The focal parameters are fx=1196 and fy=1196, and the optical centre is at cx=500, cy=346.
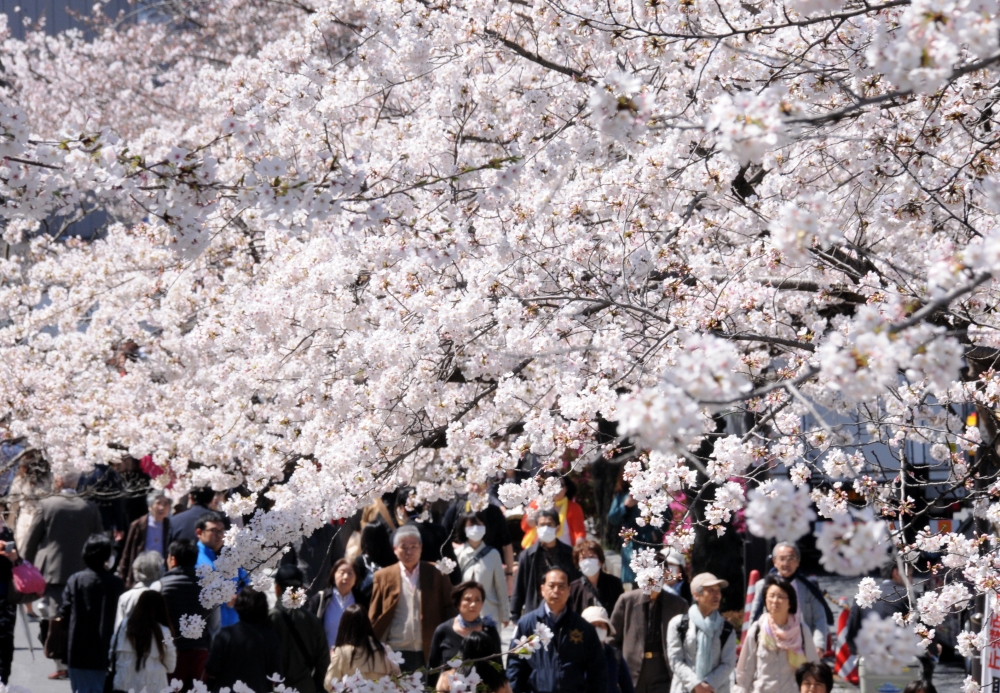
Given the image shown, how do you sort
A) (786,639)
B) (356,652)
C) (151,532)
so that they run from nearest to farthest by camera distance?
(356,652), (786,639), (151,532)

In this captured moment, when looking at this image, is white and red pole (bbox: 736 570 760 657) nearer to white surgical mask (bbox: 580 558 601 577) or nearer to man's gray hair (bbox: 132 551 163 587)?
A: white surgical mask (bbox: 580 558 601 577)

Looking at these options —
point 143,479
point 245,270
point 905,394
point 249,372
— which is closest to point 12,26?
point 143,479

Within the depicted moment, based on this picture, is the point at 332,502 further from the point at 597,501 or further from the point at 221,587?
the point at 597,501

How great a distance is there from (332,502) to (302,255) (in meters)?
2.38

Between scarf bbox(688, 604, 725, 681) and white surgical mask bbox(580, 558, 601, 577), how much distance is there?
109cm

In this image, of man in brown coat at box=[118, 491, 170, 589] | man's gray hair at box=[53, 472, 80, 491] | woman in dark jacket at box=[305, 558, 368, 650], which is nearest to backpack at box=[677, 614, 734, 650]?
woman in dark jacket at box=[305, 558, 368, 650]

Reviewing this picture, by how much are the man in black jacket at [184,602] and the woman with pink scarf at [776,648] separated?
3692 millimetres

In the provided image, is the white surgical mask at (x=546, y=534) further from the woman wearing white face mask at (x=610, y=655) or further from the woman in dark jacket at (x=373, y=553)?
the woman wearing white face mask at (x=610, y=655)

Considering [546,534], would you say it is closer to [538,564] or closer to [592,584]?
[538,564]

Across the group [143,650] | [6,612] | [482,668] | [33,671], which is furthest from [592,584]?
[33,671]

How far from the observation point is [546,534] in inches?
377

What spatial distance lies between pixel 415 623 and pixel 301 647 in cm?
107

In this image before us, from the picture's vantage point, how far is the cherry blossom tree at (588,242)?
13.7 feet

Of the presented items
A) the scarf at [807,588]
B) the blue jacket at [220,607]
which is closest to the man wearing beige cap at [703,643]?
the scarf at [807,588]
